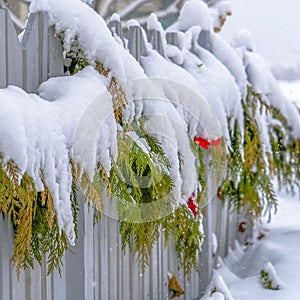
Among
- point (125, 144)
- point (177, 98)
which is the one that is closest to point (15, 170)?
point (125, 144)

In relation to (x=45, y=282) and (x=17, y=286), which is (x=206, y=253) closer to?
(x=45, y=282)

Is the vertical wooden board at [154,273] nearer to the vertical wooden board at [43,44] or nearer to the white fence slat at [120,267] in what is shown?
the white fence slat at [120,267]

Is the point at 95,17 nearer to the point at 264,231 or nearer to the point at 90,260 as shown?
the point at 90,260

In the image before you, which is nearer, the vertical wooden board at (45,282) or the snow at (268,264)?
the vertical wooden board at (45,282)

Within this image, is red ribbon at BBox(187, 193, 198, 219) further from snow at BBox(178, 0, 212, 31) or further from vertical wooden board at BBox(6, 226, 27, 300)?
snow at BBox(178, 0, 212, 31)

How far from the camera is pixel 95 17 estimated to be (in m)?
2.16

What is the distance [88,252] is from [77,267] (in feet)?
0.30

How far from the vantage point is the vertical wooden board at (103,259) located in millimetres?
2643

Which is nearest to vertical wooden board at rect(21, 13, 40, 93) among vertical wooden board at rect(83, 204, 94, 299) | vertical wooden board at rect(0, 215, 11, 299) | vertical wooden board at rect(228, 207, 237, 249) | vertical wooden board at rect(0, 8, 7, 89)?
vertical wooden board at rect(0, 8, 7, 89)

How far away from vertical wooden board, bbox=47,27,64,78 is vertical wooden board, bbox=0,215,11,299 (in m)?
0.57

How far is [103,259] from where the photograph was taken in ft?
8.75

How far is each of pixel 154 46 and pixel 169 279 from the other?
1232 mm

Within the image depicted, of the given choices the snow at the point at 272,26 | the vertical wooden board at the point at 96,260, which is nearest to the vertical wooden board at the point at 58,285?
the vertical wooden board at the point at 96,260

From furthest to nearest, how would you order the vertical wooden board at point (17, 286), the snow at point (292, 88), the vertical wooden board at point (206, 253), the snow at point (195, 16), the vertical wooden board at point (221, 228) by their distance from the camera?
the snow at point (292, 88), the vertical wooden board at point (221, 228), the snow at point (195, 16), the vertical wooden board at point (206, 253), the vertical wooden board at point (17, 286)
